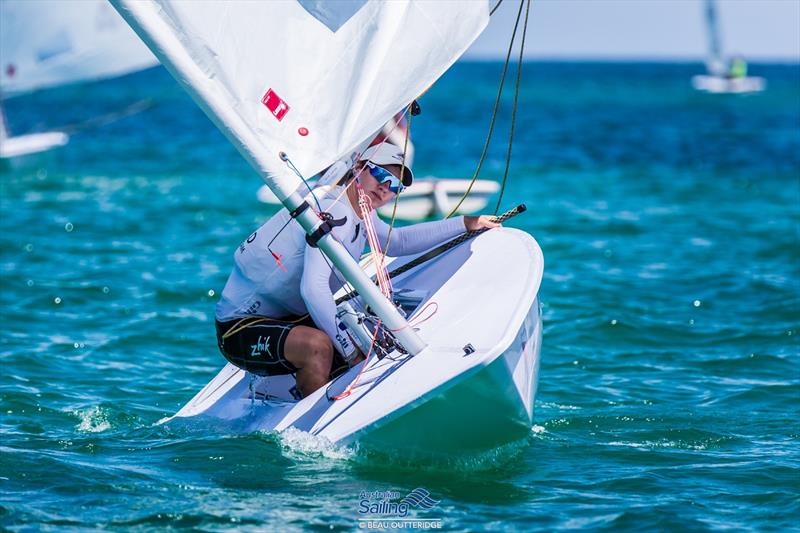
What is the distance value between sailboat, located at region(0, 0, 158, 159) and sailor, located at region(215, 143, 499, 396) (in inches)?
423

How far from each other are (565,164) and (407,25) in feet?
52.6

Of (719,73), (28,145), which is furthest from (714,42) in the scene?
(28,145)

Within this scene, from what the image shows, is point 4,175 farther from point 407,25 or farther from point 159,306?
point 407,25

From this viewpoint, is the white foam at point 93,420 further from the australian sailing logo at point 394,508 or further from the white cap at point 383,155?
the white cap at point 383,155

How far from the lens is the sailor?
5473 millimetres

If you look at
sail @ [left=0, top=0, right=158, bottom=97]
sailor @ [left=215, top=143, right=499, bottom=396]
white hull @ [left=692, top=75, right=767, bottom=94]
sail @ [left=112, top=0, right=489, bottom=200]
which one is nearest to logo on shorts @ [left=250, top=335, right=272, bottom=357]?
sailor @ [left=215, top=143, right=499, bottom=396]

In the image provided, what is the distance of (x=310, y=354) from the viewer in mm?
5625

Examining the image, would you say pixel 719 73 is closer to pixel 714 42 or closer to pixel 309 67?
pixel 714 42

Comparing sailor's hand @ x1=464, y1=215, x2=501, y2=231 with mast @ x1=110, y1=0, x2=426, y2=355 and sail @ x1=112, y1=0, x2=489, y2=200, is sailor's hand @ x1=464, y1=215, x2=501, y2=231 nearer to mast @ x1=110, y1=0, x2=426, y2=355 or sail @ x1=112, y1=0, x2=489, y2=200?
mast @ x1=110, y1=0, x2=426, y2=355

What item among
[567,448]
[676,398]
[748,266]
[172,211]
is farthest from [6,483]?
[172,211]

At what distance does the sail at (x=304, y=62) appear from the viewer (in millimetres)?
4875

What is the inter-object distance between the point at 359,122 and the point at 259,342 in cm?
131

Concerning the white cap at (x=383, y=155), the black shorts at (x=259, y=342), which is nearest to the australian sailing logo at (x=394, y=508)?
the black shorts at (x=259, y=342)

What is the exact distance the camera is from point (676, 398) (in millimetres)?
7223
